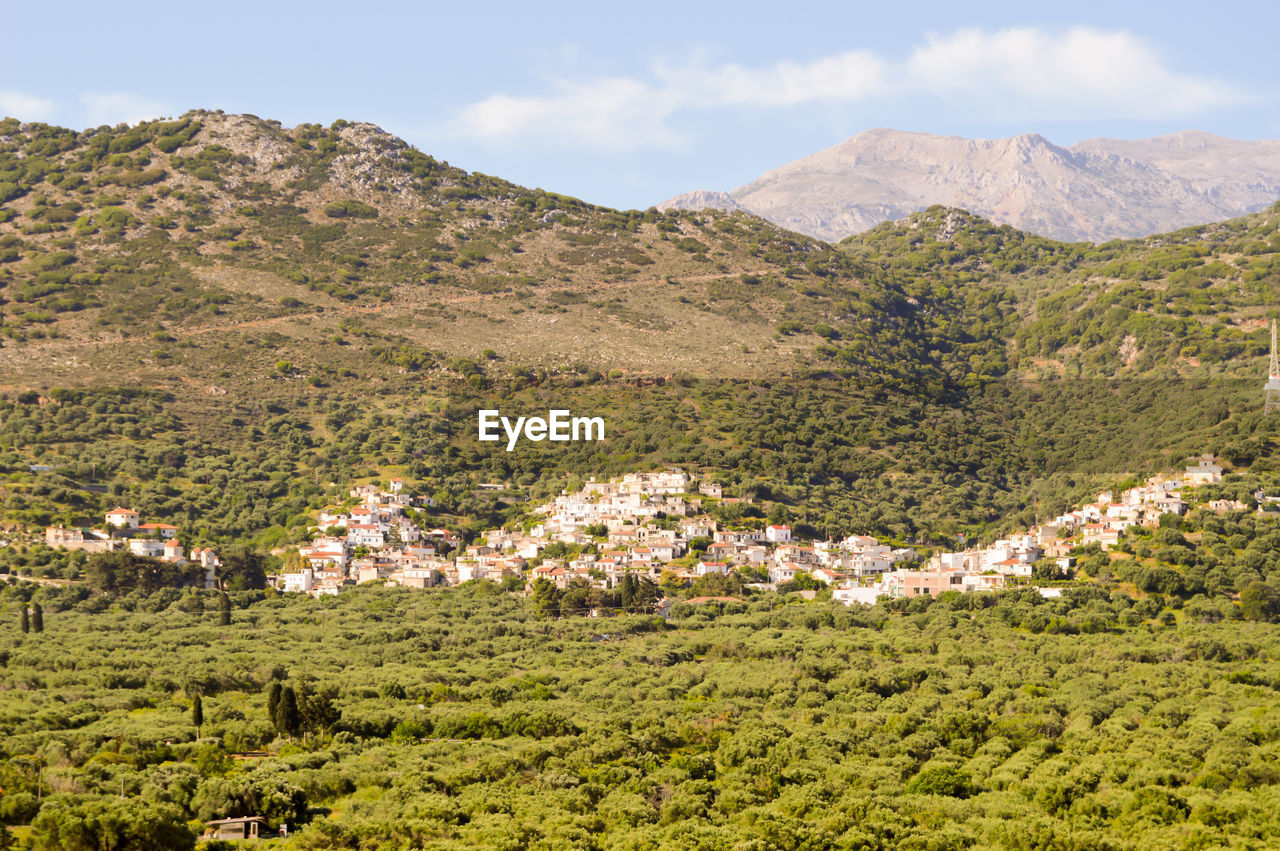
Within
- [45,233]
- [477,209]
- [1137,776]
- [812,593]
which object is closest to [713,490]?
[812,593]

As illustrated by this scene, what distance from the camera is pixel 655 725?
4100 centimetres

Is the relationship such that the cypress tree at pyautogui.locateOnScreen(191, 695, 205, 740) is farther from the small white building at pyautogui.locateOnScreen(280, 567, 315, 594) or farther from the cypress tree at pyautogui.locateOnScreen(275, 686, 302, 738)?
the small white building at pyautogui.locateOnScreen(280, 567, 315, 594)

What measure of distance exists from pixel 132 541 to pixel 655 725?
39.1 metres

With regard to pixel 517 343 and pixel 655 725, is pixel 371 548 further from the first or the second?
pixel 517 343

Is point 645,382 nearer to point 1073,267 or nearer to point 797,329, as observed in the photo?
point 797,329

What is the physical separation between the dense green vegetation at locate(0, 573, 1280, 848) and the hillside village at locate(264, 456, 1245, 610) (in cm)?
641

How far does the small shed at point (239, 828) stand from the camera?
1205 inches

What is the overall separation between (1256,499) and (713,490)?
31.5m

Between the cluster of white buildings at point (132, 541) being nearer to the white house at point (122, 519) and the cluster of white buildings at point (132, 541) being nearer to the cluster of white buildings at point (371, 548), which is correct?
→ the white house at point (122, 519)

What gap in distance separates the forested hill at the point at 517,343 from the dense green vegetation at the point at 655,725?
72.4 ft

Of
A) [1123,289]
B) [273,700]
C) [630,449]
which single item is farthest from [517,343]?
[273,700]

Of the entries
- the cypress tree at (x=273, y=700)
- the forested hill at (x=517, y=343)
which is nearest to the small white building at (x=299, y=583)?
the forested hill at (x=517, y=343)

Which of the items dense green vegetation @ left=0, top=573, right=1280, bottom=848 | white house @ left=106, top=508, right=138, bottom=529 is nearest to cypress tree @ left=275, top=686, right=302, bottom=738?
dense green vegetation @ left=0, top=573, right=1280, bottom=848

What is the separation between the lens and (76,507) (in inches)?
2867
